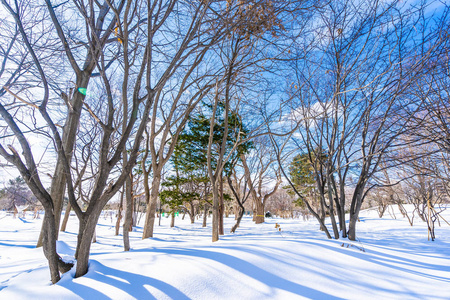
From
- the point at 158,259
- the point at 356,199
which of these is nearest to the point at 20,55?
the point at 158,259

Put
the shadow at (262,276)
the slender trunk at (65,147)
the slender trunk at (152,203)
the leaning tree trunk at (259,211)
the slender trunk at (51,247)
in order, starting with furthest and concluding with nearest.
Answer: the leaning tree trunk at (259,211)
the slender trunk at (152,203)
the slender trunk at (65,147)
the slender trunk at (51,247)
the shadow at (262,276)

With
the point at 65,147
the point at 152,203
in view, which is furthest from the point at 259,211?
the point at 65,147

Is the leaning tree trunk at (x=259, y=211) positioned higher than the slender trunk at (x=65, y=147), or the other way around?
the slender trunk at (x=65, y=147)

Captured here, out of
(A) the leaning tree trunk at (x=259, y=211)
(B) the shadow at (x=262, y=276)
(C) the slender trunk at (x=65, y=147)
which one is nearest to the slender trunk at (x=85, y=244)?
(B) the shadow at (x=262, y=276)

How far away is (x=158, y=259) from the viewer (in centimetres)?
248

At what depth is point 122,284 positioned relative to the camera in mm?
1918

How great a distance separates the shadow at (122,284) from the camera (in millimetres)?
1777

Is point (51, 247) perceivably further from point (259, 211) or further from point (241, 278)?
point (259, 211)

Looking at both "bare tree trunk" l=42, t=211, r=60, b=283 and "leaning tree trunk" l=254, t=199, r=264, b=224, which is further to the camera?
"leaning tree trunk" l=254, t=199, r=264, b=224

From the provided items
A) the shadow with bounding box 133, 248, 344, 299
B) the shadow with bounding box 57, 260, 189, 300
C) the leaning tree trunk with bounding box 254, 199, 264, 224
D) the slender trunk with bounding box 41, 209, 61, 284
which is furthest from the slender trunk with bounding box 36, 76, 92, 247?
the leaning tree trunk with bounding box 254, 199, 264, 224

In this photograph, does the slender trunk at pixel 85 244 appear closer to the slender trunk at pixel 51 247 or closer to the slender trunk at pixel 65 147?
the slender trunk at pixel 51 247

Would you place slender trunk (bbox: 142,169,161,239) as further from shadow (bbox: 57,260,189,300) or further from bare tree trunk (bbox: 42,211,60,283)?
shadow (bbox: 57,260,189,300)

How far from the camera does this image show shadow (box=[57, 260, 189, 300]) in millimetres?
1777

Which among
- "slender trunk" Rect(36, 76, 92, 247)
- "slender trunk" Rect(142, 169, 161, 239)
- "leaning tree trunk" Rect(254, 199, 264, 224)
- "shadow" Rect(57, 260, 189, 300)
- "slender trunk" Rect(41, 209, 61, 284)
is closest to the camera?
"shadow" Rect(57, 260, 189, 300)
